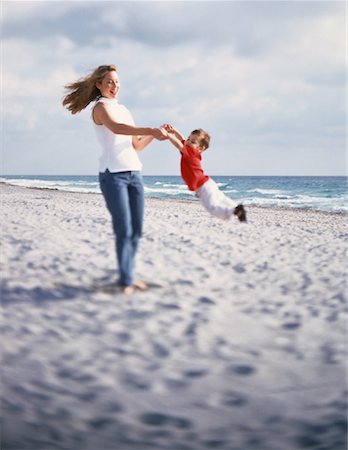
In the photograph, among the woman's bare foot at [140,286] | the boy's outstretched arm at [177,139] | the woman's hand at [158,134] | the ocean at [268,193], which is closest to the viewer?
the woman's hand at [158,134]

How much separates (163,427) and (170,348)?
742 mm

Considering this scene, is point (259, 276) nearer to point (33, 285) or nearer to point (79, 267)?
point (79, 267)

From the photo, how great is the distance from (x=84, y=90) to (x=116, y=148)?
654 millimetres

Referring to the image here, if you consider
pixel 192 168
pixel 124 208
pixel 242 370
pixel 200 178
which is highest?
pixel 192 168

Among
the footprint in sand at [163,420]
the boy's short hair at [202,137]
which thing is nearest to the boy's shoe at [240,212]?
the boy's short hair at [202,137]

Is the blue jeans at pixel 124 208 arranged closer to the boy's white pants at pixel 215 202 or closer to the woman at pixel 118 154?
the woman at pixel 118 154

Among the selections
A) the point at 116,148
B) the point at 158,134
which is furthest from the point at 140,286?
the point at 158,134

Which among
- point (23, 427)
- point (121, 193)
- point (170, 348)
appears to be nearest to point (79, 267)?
point (121, 193)

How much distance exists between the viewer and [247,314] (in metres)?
4.37

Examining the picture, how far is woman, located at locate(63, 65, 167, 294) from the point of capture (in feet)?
14.9

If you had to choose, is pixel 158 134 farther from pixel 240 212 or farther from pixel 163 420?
pixel 163 420

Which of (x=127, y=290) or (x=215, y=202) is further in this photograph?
(x=215, y=202)

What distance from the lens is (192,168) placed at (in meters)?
5.88

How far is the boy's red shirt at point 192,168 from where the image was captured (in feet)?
19.2
